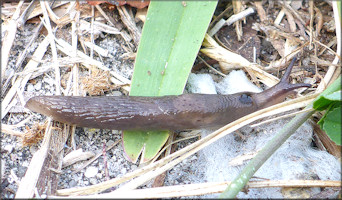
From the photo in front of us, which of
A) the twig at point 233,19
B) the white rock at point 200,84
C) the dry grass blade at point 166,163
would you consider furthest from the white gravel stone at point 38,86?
the twig at point 233,19

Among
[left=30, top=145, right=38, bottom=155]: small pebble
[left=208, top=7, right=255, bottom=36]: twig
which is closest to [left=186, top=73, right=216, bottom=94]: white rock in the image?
[left=208, top=7, right=255, bottom=36]: twig

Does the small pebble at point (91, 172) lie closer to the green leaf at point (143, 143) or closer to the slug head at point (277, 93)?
the green leaf at point (143, 143)

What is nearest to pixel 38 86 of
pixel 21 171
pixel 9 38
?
pixel 9 38

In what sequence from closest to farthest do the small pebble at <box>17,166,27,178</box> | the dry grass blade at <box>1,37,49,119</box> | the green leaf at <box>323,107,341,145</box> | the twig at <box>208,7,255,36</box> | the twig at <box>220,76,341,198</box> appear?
the twig at <box>220,76,341,198</box>
the green leaf at <box>323,107,341,145</box>
the small pebble at <box>17,166,27,178</box>
the dry grass blade at <box>1,37,49,119</box>
the twig at <box>208,7,255,36</box>

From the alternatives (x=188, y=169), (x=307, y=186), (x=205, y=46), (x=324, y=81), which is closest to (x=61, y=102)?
(x=188, y=169)

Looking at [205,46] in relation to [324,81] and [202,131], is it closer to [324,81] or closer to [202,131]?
[202,131]

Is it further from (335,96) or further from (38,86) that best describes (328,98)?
(38,86)

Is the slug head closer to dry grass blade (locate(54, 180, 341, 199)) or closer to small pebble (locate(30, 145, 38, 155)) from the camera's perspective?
dry grass blade (locate(54, 180, 341, 199))
